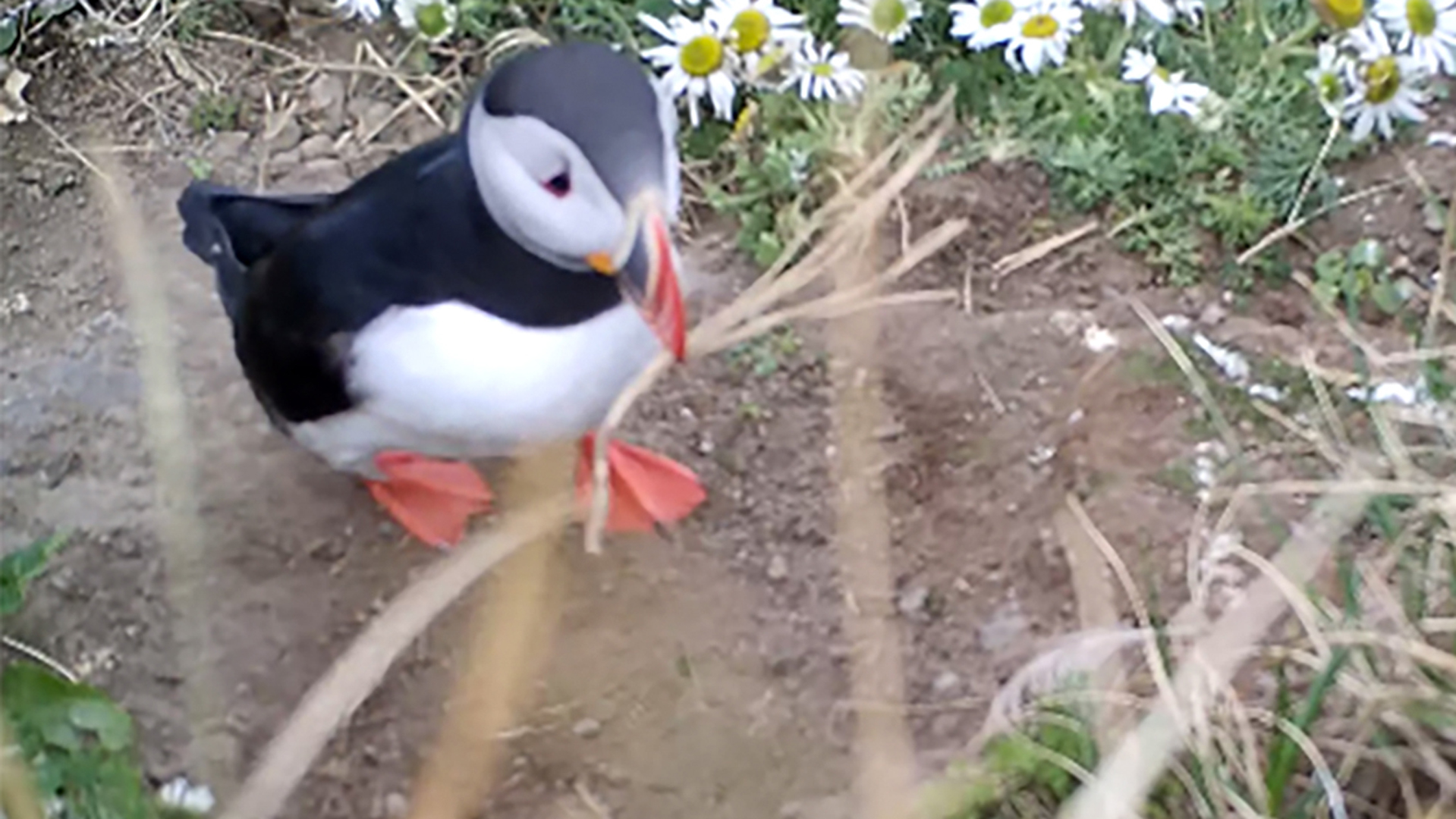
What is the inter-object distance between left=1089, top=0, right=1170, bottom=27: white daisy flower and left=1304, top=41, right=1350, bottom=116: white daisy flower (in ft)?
0.66

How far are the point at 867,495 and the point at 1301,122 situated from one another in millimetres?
811

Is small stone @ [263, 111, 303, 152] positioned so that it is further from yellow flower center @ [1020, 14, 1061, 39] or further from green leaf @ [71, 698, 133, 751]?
green leaf @ [71, 698, 133, 751]

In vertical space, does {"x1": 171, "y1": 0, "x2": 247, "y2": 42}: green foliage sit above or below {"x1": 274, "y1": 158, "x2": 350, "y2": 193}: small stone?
above

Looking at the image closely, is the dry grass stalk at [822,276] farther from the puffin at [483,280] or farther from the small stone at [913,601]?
the small stone at [913,601]

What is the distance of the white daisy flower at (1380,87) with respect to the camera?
2531 millimetres

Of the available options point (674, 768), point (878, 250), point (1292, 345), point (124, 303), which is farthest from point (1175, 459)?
point (124, 303)

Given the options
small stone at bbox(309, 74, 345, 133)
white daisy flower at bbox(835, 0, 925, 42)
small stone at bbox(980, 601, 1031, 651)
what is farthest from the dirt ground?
white daisy flower at bbox(835, 0, 925, 42)

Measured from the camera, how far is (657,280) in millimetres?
1771

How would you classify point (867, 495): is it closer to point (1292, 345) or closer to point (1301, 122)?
point (1292, 345)

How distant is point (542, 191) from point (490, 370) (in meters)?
0.20

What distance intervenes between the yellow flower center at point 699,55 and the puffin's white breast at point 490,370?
729 millimetres

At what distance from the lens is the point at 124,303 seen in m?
2.60

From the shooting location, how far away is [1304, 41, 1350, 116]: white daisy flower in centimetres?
255

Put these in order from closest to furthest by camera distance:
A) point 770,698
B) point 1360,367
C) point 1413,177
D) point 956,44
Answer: point 1360,367 → point 770,698 → point 1413,177 → point 956,44
